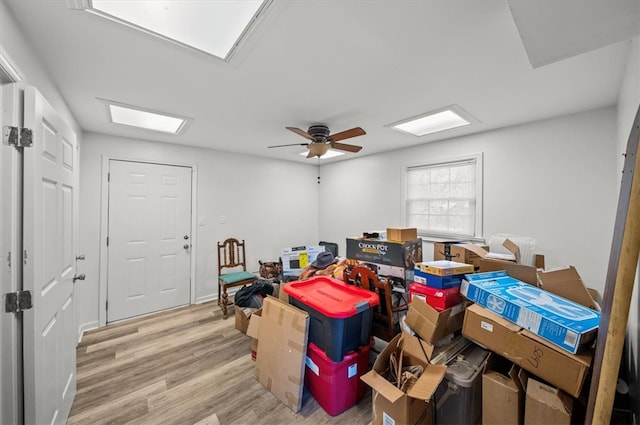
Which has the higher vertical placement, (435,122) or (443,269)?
(435,122)

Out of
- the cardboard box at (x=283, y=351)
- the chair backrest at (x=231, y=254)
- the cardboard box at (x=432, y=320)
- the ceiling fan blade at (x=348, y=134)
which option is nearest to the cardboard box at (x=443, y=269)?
the cardboard box at (x=432, y=320)

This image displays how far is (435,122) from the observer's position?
2.96m

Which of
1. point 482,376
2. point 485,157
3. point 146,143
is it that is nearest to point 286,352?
point 482,376

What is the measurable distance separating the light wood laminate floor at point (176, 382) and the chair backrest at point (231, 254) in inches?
40.0

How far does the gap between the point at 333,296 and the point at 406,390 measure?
792 mm

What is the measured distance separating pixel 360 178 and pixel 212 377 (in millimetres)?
3587

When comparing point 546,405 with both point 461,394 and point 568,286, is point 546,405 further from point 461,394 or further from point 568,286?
point 568,286

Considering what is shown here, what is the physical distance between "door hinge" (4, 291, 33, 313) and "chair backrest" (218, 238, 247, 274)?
2671 mm

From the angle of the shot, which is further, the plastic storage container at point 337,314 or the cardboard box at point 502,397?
the plastic storage container at point 337,314

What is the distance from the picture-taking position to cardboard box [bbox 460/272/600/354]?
1.22 metres

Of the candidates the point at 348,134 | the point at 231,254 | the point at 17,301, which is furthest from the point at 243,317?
the point at 348,134

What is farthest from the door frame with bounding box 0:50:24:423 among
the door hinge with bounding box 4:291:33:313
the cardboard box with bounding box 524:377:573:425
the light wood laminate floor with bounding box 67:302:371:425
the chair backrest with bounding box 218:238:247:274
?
the chair backrest with bounding box 218:238:247:274

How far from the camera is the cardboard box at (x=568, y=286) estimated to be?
1.56m

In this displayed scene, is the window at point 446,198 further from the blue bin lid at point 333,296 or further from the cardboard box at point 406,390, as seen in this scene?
the cardboard box at point 406,390
